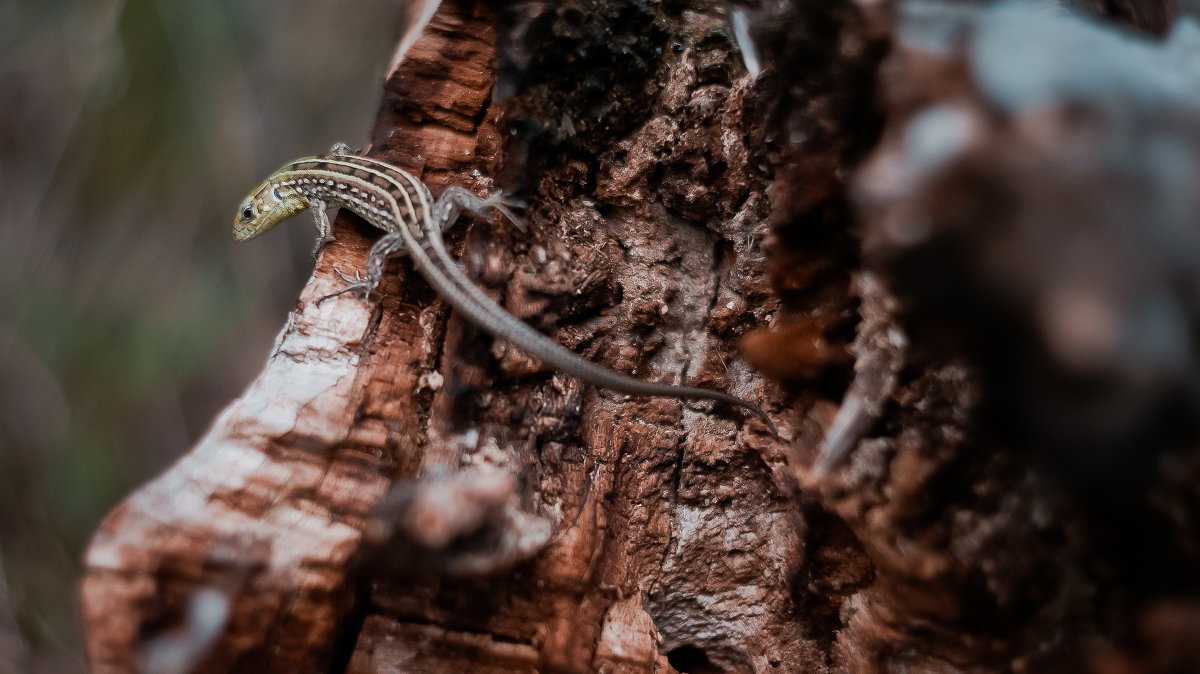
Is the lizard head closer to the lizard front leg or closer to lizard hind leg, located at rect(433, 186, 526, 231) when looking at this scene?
the lizard front leg

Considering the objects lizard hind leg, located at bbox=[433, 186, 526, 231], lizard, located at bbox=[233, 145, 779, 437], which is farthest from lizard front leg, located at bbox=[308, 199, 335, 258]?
lizard hind leg, located at bbox=[433, 186, 526, 231]

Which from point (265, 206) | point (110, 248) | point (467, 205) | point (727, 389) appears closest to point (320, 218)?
point (265, 206)

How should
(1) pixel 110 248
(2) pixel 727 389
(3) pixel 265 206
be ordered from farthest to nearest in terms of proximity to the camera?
(3) pixel 265 206 → (1) pixel 110 248 → (2) pixel 727 389

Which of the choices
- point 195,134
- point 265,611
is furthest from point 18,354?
point 265,611

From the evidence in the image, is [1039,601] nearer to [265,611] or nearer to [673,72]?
[265,611]

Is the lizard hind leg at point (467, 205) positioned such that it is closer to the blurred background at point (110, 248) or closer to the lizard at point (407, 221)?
the lizard at point (407, 221)

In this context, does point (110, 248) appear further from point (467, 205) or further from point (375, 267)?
point (467, 205)

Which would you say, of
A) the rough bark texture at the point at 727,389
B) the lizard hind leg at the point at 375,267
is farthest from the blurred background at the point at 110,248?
the rough bark texture at the point at 727,389
